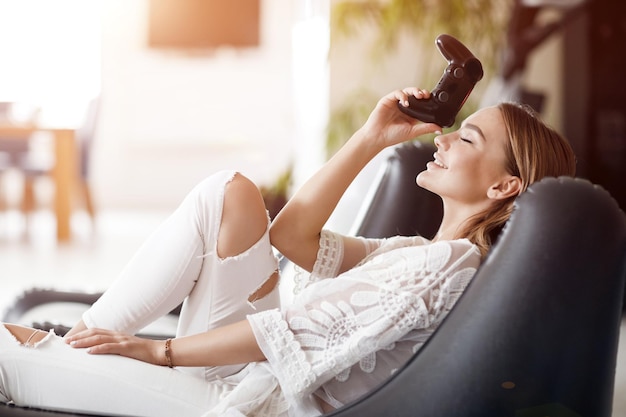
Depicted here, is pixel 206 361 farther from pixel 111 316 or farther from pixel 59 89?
pixel 59 89

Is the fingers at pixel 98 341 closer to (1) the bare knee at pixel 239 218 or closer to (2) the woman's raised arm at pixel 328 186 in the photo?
(1) the bare knee at pixel 239 218

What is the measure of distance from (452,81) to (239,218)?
0.41 m

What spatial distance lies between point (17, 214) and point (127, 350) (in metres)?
5.77

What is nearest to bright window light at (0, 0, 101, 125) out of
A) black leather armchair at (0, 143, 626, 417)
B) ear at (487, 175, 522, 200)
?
ear at (487, 175, 522, 200)

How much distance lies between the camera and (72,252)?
509cm

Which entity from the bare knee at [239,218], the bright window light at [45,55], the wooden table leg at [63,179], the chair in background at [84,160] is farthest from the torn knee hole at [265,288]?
the bright window light at [45,55]

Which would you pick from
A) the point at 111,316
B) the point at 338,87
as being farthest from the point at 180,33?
the point at 111,316

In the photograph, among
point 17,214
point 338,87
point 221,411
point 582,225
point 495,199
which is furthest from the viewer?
point 17,214

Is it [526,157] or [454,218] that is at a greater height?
[526,157]

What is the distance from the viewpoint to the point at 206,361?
4.26 feet

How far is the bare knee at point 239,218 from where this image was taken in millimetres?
1419

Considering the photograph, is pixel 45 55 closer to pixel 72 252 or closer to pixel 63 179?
pixel 63 179

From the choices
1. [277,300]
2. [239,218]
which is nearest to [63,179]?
[277,300]

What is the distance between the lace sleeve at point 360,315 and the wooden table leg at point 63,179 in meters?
4.38
